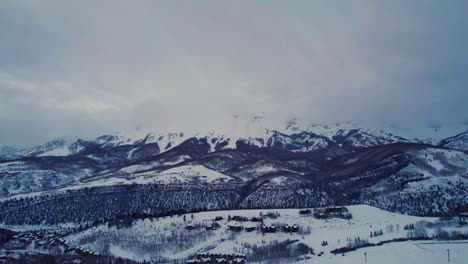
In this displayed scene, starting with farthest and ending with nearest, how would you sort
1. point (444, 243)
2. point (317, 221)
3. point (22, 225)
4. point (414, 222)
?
point (22, 225) < point (317, 221) < point (414, 222) < point (444, 243)

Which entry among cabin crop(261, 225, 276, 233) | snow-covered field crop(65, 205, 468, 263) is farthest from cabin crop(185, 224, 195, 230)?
cabin crop(261, 225, 276, 233)

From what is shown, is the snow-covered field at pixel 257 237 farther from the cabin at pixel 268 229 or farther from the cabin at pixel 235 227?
the cabin at pixel 268 229

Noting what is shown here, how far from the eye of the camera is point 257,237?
399 ft

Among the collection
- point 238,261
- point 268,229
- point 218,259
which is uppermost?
point 268,229

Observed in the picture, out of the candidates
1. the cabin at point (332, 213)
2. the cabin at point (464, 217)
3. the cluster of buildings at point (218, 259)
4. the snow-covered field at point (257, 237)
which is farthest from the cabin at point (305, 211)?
the cabin at point (464, 217)

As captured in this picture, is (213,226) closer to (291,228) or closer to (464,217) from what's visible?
(291,228)

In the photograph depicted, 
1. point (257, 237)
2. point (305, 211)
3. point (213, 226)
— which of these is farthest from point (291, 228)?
point (213, 226)

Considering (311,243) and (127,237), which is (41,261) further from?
(311,243)

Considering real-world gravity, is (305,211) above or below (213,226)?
above

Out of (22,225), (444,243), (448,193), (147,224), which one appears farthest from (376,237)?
(22,225)

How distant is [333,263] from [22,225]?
156 m

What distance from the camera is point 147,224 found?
141 meters

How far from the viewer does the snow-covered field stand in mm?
90438

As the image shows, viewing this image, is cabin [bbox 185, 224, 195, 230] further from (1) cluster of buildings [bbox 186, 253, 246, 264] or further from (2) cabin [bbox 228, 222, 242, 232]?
(1) cluster of buildings [bbox 186, 253, 246, 264]
